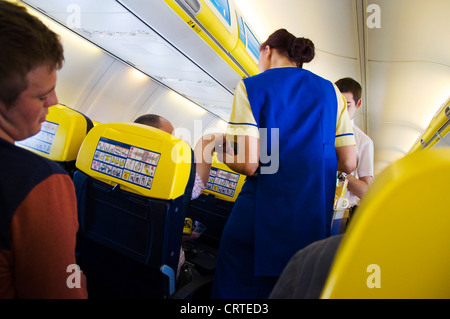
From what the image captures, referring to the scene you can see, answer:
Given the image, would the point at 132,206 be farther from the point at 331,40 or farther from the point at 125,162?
the point at 331,40

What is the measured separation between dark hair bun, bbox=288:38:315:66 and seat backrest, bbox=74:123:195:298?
2.62ft

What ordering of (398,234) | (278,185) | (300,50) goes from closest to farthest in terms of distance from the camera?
(398,234)
(278,185)
(300,50)

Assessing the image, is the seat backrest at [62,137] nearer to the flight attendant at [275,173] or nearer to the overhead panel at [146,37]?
the flight attendant at [275,173]

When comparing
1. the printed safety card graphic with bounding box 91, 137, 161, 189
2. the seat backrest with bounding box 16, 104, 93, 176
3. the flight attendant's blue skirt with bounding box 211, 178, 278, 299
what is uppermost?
the seat backrest with bounding box 16, 104, 93, 176

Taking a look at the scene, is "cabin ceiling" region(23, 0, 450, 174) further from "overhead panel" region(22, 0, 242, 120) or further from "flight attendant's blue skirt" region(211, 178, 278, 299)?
"flight attendant's blue skirt" region(211, 178, 278, 299)

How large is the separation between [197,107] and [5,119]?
25.8 feet

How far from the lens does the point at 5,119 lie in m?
0.74

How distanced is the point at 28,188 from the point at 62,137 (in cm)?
136

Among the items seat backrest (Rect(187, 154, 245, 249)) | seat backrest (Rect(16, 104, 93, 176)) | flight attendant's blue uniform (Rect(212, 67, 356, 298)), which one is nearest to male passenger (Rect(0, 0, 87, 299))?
flight attendant's blue uniform (Rect(212, 67, 356, 298))

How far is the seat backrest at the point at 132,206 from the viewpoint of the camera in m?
1.36

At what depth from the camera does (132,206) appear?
1458 millimetres

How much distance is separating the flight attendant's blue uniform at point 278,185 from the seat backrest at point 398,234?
1018 mm

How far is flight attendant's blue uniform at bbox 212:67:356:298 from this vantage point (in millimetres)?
1363

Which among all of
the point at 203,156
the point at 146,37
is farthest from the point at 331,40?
the point at 203,156
